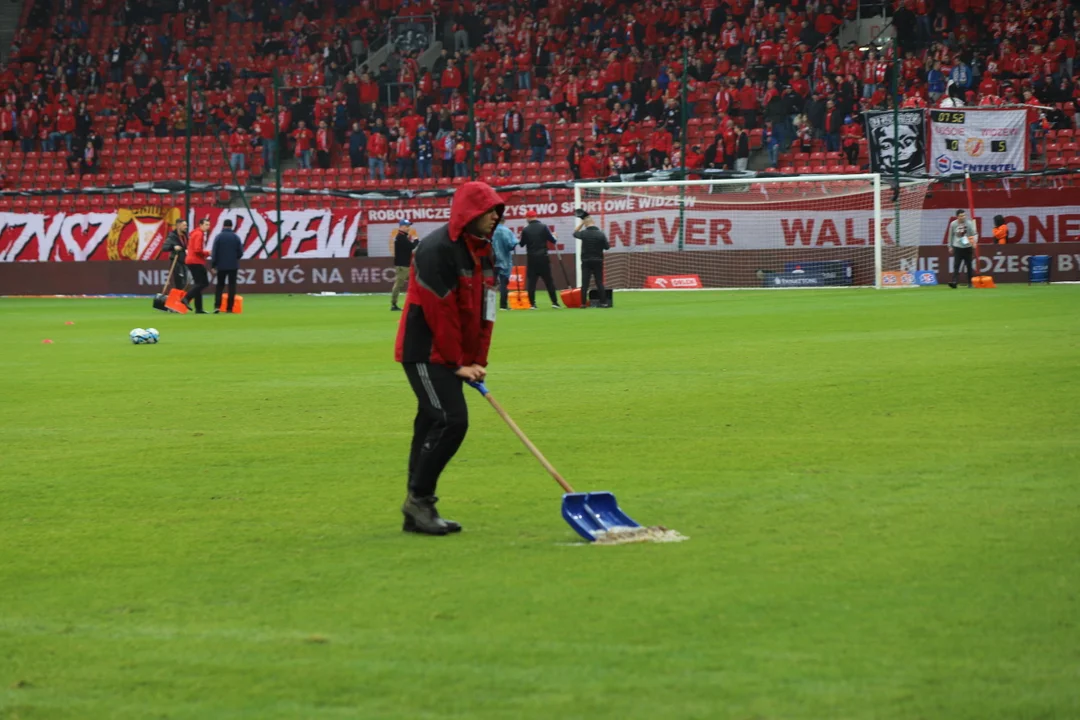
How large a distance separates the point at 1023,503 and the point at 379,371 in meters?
10.0

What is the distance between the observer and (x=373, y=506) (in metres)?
8.21

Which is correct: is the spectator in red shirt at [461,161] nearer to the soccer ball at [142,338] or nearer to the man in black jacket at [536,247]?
the man in black jacket at [536,247]

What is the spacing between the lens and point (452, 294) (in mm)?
7383

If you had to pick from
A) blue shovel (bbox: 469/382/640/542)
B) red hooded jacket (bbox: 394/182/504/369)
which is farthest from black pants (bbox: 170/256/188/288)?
blue shovel (bbox: 469/382/640/542)

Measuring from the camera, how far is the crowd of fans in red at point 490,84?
39.1m

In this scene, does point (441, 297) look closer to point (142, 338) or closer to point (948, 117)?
point (142, 338)

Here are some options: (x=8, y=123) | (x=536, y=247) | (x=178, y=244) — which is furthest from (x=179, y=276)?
(x=8, y=123)

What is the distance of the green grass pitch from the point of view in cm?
466

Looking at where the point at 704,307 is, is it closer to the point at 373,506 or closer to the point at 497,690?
the point at 373,506

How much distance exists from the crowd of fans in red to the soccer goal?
167 cm

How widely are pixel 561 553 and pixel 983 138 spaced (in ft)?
103

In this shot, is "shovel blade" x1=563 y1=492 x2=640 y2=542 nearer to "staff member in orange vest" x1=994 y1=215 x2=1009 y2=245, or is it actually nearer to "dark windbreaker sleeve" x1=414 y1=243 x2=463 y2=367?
"dark windbreaker sleeve" x1=414 y1=243 x2=463 y2=367

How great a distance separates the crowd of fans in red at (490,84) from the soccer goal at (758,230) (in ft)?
5.49

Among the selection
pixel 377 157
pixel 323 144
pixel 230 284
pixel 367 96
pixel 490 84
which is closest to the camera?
pixel 230 284
